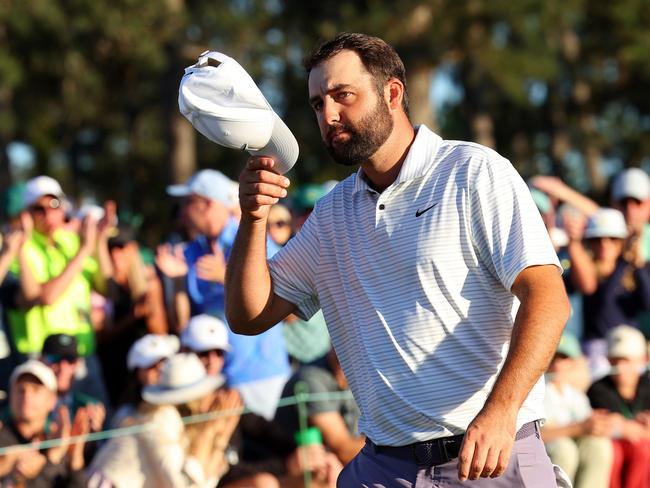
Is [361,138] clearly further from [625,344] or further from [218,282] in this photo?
[625,344]

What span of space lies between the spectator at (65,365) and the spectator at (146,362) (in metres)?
0.19

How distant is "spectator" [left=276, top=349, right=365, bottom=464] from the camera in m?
7.09

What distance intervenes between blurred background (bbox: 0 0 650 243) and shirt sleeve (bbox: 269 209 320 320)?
51.1 ft

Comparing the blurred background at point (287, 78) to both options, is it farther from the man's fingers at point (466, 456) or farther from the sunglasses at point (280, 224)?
the man's fingers at point (466, 456)

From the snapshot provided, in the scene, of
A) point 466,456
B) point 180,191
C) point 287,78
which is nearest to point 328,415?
point 180,191

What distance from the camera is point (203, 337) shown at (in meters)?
7.33

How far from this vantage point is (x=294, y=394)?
23.6 ft

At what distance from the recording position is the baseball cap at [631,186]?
9148mm

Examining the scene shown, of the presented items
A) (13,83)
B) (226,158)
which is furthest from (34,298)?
(226,158)

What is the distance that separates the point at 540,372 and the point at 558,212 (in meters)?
6.38

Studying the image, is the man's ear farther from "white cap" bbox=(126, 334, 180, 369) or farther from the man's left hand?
"white cap" bbox=(126, 334, 180, 369)

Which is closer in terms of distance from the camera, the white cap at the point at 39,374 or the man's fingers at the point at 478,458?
the man's fingers at the point at 478,458

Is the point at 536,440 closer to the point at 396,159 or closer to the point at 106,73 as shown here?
the point at 396,159

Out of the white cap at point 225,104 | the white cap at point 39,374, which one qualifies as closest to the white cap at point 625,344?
the white cap at point 39,374
